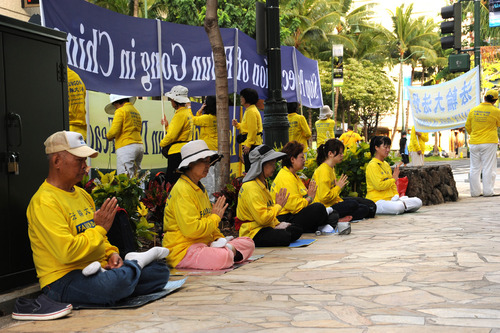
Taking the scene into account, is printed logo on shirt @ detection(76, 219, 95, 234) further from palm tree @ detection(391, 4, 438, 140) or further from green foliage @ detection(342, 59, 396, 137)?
palm tree @ detection(391, 4, 438, 140)

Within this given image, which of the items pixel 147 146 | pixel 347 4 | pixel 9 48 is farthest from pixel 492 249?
pixel 347 4

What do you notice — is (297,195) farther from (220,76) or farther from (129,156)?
(129,156)

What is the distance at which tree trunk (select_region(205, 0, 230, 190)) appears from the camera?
9.09m

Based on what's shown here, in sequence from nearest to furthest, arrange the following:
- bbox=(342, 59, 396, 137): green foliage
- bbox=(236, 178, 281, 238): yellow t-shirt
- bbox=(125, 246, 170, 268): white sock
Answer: bbox=(125, 246, 170, 268): white sock → bbox=(236, 178, 281, 238): yellow t-shirt → bbox=(342, 59, 396, 137): green foliage

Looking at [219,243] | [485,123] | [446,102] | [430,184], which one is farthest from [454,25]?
[219,243]

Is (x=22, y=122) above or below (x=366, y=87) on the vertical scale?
below

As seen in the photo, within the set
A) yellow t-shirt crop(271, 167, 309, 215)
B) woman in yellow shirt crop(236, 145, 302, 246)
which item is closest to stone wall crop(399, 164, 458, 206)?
yellow t-shirt crop(271, 167, 309, 215)

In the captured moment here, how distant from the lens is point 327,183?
9.62 metres

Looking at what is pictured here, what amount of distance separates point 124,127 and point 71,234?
5.40m

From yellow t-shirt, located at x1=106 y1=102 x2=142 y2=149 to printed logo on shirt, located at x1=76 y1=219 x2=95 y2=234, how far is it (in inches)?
198

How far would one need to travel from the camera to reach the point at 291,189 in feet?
28.0

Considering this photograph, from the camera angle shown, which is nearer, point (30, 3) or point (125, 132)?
point (125, 132)

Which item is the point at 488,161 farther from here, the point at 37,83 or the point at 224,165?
the point at 37,83

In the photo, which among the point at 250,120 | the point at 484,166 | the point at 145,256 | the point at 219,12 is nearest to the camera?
the point at 145,256
